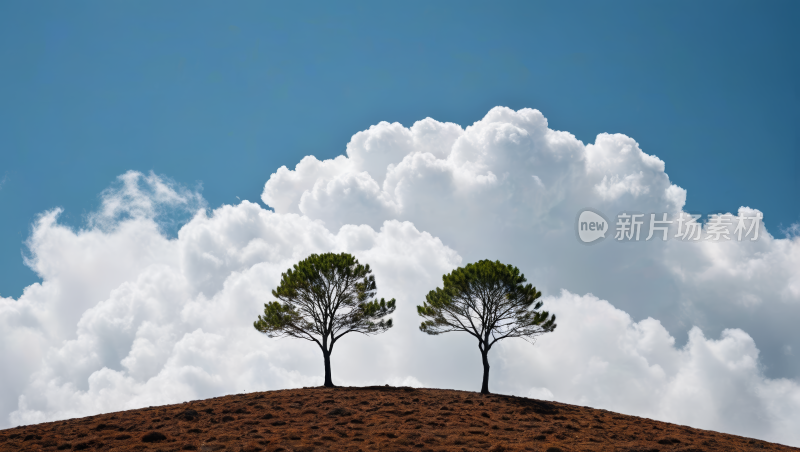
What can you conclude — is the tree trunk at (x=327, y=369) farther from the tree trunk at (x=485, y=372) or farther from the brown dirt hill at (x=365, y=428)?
the tree trunk at (x=485, y=372)

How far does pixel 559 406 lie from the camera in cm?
3084

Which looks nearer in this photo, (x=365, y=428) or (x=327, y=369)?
(x=365, y=428)

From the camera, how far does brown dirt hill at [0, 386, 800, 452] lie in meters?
19.3

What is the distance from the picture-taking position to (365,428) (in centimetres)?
2186

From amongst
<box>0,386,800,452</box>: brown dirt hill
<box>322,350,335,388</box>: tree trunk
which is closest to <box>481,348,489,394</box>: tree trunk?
<box>0,386,800,452</box>: brown dirt hill

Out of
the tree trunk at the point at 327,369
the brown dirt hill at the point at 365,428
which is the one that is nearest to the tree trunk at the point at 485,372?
the brown dirt hill at the point at 365,428

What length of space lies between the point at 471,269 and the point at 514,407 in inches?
412

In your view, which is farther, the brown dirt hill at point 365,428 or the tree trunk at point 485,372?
the tree trunk at point 485,372

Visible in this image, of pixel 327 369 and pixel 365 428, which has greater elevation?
pixel 327 369

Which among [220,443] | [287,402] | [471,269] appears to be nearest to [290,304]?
[287,402]

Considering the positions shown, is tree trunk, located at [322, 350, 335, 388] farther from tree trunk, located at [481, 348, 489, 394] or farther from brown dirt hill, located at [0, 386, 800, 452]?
tree trunk, located at [481, 348, 489, 394]

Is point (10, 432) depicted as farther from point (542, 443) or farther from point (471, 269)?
point (471, 269)

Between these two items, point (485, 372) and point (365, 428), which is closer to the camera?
point (365, 428)

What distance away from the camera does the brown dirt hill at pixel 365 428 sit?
1934 cm
